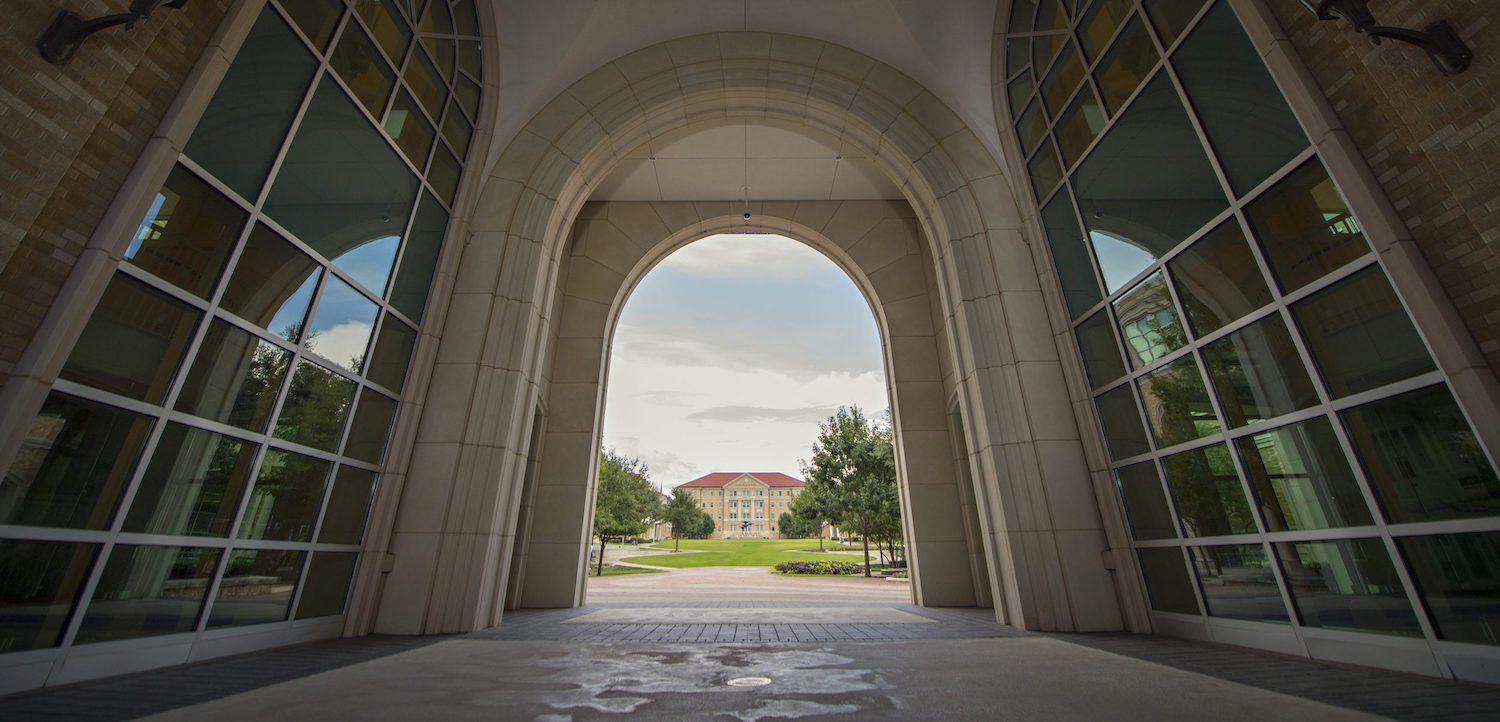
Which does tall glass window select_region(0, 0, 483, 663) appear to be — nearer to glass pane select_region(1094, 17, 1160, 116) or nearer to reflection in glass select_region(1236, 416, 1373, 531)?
glass pane select_region(1094, 17, 1160, 116)

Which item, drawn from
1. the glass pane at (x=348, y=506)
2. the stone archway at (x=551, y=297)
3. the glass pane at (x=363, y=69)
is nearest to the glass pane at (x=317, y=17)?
the glass pane at (x=363, y=69)

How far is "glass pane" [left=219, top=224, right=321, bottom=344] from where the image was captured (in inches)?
201

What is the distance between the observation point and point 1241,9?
5.01 metres

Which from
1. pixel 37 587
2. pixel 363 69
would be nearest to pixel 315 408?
pixel 37 587

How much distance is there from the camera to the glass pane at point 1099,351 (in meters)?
7.28

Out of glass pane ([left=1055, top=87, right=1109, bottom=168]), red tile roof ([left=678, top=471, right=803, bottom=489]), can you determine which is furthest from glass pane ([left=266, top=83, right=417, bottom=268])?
red tile roof ([left=678, top=471, right=803, bottom=489])

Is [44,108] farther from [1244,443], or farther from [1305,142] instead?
[1244,443]

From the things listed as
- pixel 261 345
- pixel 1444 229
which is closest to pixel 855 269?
pixel 1444 229

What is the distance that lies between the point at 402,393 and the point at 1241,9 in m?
10.8

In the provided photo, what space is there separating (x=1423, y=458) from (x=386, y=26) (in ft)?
39.0

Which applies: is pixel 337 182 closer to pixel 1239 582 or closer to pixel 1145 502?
pixel 1145 502

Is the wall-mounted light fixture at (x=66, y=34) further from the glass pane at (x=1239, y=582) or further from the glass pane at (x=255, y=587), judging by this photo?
the glass pane at (x=1239, y=582)

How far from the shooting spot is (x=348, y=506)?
22.0 feet

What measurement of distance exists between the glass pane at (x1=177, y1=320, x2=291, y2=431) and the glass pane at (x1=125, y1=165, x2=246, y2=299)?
0.49 m
